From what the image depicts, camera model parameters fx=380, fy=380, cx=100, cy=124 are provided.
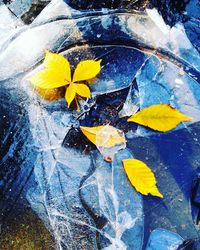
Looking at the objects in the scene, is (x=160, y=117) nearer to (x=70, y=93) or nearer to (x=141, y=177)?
(x=141, y=177)

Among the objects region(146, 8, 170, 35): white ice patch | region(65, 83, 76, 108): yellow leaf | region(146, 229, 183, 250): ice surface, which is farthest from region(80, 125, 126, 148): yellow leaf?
region(146, 8, 170, 35): white ice patch

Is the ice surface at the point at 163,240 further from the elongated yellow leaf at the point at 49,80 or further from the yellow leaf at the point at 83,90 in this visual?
the elongated yellow leaf at the point at 49,80

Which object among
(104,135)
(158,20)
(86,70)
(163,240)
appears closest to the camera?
(163,240)

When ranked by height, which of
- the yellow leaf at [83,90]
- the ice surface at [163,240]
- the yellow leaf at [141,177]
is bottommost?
the ice surface at [163,240]

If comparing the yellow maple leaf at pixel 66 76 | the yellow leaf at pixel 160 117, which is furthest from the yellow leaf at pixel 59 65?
the yellow leaf at pixel 160 117

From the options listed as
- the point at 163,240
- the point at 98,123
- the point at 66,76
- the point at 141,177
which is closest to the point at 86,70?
the point at 66,76

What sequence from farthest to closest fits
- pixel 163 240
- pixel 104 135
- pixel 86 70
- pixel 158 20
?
pixel 158 20 → pixel 86 70 → pixel 104 135 → pixel 163 240
